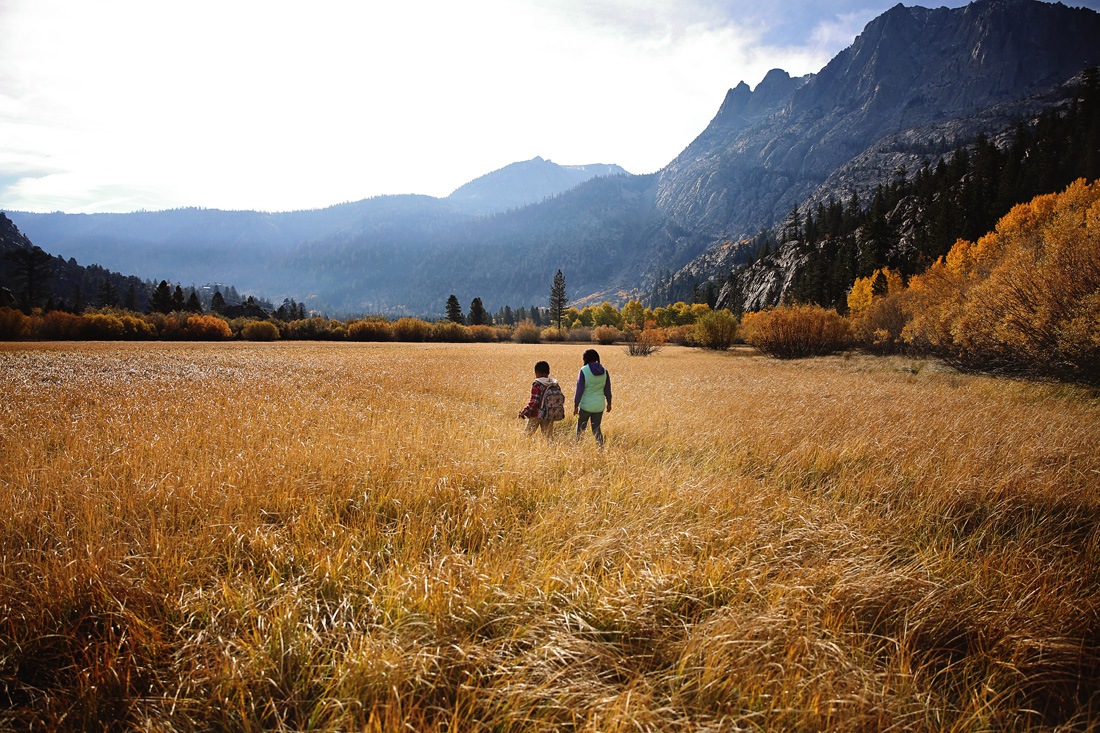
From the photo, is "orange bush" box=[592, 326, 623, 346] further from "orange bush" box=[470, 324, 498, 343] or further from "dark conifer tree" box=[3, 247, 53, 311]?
"dark conifer tree" box=[3, 247, 53, 311]

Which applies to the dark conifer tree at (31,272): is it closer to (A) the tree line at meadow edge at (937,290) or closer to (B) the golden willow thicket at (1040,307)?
(A) the tree line at meadow edge at (937,290)

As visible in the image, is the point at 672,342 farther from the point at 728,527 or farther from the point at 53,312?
the point at 53,312

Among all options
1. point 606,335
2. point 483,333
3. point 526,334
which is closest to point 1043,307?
point 606,335

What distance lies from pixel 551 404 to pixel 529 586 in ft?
17.8

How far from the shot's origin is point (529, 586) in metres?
3.28

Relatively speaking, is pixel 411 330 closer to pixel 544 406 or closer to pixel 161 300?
pixel 161 300

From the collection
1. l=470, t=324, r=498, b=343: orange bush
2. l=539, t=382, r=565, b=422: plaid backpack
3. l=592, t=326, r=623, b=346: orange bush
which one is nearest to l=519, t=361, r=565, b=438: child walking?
l=539, t=382, r=565, b=422: plaid backpack

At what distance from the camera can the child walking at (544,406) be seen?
855cm

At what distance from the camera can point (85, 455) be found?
607 centimetres

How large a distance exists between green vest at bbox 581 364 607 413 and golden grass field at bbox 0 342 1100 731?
1.44 metres

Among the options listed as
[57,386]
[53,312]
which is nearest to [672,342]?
[57,386]

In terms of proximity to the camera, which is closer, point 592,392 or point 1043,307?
point 592,392

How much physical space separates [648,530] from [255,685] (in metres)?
3.51

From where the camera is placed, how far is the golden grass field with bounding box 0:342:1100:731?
7.92ft
